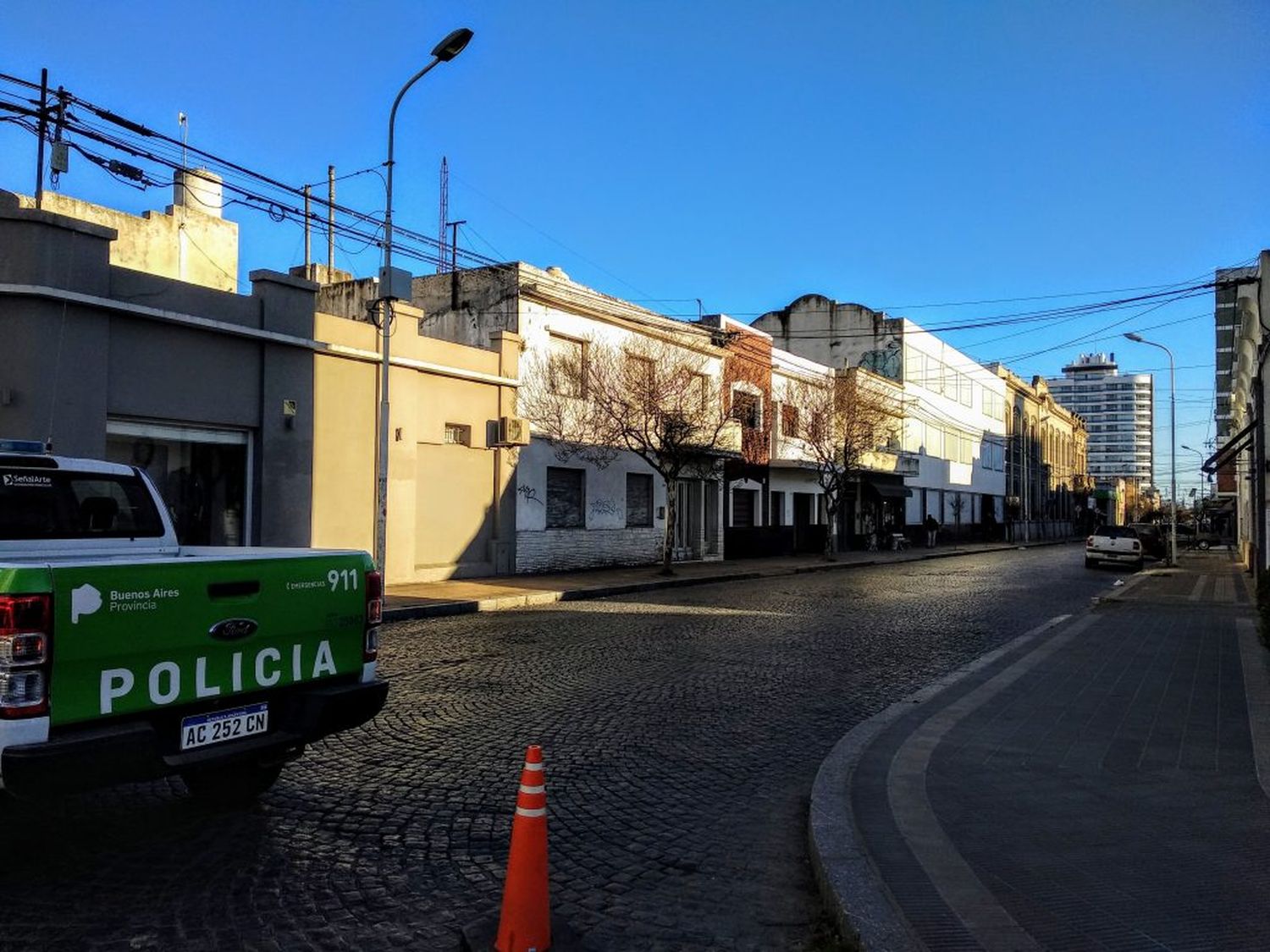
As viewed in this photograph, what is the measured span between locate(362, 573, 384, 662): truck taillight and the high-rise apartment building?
13921 centimetres

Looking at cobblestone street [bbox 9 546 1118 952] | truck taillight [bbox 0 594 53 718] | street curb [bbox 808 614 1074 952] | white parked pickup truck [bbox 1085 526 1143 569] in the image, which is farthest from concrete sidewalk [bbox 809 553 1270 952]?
white parked pickup truck [bbox 1085 526 1143 569]

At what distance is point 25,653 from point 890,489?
3901cm

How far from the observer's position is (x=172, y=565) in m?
3.94

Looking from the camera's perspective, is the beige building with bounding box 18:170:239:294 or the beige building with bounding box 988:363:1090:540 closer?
the beige building with bounding box 18:170:239:294

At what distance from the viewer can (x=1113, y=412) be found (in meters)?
130

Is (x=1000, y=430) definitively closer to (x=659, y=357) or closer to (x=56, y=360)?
(x=659, y=357)

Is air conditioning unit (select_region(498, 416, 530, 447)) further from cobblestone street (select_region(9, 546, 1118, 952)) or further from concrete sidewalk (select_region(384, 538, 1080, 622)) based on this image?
cobblestone street (select_region(9, 546, 1118, 952))

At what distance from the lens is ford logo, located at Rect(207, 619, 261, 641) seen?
4.12 metres

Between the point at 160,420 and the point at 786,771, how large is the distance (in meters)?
12.1

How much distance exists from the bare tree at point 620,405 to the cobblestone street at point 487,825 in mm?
11411

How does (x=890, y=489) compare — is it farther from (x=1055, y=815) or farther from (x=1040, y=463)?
(x=1040, y=463)

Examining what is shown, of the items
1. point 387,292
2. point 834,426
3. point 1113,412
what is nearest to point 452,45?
point 387,292

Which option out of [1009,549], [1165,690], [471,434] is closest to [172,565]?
[1165,690]

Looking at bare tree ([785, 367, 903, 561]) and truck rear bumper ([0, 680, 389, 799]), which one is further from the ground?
bare tree ([785, 367, 903, 561])
